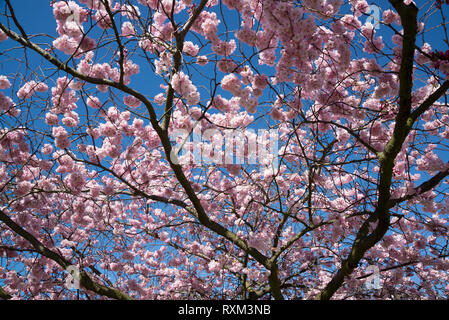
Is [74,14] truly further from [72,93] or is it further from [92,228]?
[92,228]

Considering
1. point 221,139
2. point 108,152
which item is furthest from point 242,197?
point 108,152

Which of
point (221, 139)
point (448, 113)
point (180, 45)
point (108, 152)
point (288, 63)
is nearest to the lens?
point (288, 63)

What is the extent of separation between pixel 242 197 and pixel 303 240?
74.9 inches

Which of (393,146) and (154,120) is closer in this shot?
(393,146)

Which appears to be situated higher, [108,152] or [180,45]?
[180,45]

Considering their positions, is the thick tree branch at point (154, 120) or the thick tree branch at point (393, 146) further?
the thick tree branch at point (154, 120)

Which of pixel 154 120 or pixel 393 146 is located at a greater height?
pixel 154 120

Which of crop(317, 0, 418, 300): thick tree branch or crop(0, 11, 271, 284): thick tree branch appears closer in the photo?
crop(317, 0, 418, 300): thick tree branch
